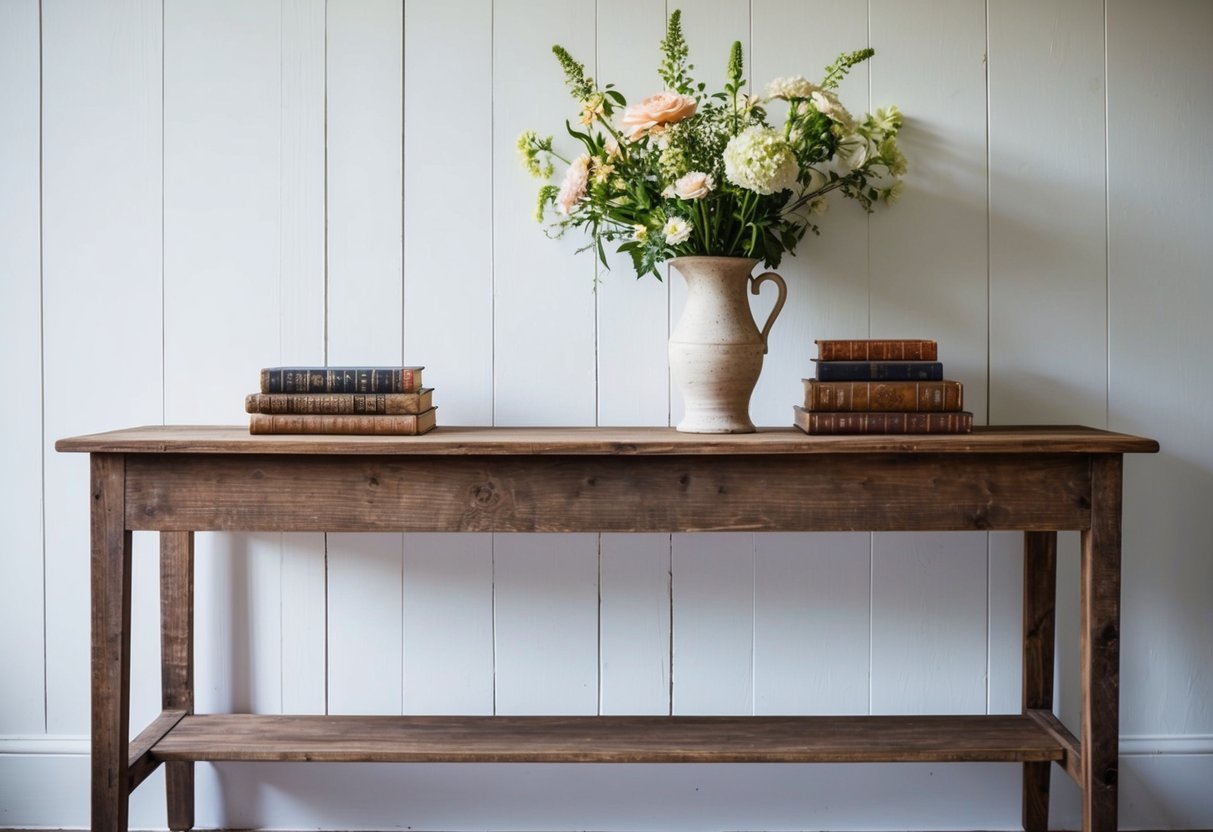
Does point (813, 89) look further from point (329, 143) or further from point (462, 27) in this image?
point (329, 143)

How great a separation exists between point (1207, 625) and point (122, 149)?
2450 mm

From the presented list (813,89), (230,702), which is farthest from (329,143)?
(230,702)

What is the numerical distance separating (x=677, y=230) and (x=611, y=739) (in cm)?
92

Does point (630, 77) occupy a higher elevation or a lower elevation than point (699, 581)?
higher

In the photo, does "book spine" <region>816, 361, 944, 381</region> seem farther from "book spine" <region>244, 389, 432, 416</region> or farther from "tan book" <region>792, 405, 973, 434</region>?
"book spine" <region>244, 389, 432, 416</region>

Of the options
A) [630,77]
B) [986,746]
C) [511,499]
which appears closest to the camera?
[511,499]

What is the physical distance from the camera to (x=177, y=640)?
1.82 m

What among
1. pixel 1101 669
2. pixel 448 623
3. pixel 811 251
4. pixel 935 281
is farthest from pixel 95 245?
pixel 1101 669

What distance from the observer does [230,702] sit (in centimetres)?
190

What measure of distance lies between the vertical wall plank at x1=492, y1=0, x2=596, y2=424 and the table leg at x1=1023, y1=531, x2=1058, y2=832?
932 millimetres

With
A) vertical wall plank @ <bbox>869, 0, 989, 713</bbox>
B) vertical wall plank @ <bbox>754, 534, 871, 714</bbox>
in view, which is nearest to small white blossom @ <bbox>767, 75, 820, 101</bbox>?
vertical wall plank @ <bbox>869, 0, 989, 713</bbox>

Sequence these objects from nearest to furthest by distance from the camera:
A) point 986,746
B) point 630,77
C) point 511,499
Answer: point 511,499 < point 986,746 < point 630,77

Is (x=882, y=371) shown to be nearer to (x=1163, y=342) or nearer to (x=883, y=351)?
(x=883, y=351)

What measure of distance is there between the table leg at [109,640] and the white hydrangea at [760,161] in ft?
3.67
